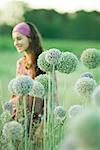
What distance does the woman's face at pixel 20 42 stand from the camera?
2.78 meters

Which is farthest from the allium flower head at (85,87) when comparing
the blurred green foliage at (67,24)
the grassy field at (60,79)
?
the blurred green foliage at (67,24)

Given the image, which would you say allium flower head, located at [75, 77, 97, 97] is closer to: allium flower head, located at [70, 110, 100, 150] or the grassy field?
the grassy field

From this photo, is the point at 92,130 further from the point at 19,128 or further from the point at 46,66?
the point at 46,66

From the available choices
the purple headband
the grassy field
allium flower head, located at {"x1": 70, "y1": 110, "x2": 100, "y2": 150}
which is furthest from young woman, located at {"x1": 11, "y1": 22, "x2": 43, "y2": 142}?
allium flower head, located at {"x1": 70, "y1": 110, "x2": 100, "y2": 150}

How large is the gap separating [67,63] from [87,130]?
3.64 ft

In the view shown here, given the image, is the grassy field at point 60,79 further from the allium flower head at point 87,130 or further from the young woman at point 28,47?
the allium flower head at point 87,130

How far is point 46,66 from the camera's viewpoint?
1743 mm

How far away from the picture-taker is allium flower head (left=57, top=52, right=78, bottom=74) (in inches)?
66.7

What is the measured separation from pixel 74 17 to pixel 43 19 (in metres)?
2.30

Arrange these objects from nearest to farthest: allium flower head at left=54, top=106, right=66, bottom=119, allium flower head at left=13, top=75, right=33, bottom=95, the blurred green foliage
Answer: allium flower head at left=13, top=75, right=33, bottom=95 < allium flower head at left=54, top=106, right=66, bottom=119 < the blurred green foliage

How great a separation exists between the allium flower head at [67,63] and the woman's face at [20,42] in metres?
1.04

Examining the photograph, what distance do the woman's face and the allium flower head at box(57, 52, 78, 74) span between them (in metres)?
1.04

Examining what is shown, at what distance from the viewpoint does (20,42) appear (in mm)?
2811

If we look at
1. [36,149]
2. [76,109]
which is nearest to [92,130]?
[76,109]
